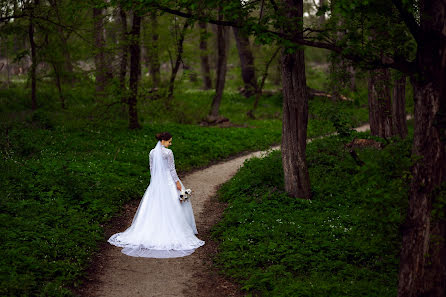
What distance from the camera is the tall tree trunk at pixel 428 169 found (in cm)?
635

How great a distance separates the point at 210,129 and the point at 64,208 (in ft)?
38.6

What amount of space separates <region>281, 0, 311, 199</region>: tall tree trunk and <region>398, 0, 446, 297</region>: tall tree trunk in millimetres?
5110

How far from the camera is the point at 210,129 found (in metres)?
22.1

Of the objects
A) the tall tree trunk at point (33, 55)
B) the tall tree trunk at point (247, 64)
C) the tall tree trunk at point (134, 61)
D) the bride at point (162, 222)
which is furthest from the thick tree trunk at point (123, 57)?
the tall tree trunk at point (247, 64)

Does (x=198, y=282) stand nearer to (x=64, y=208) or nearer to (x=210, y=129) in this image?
(x=64, y=208)

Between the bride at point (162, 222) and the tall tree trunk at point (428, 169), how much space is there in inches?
185

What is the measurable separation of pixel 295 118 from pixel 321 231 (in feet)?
10.4

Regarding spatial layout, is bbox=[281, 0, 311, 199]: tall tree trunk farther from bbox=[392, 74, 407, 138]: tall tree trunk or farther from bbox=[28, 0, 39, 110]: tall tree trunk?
bbox=[28, 0, 39, 110]: tall tree trunk

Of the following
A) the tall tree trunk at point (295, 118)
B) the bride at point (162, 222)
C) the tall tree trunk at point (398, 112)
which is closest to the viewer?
the bride at point (162, 222)

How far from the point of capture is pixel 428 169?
642 centimetres

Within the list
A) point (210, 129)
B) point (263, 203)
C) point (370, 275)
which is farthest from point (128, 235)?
point (210, 129)

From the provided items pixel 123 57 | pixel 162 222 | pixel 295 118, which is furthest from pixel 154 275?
pixel 123 57

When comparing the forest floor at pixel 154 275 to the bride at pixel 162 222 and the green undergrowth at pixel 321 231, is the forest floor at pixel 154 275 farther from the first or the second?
the green undergrowth at pixel 321 231

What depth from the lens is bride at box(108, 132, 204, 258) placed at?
970cm
